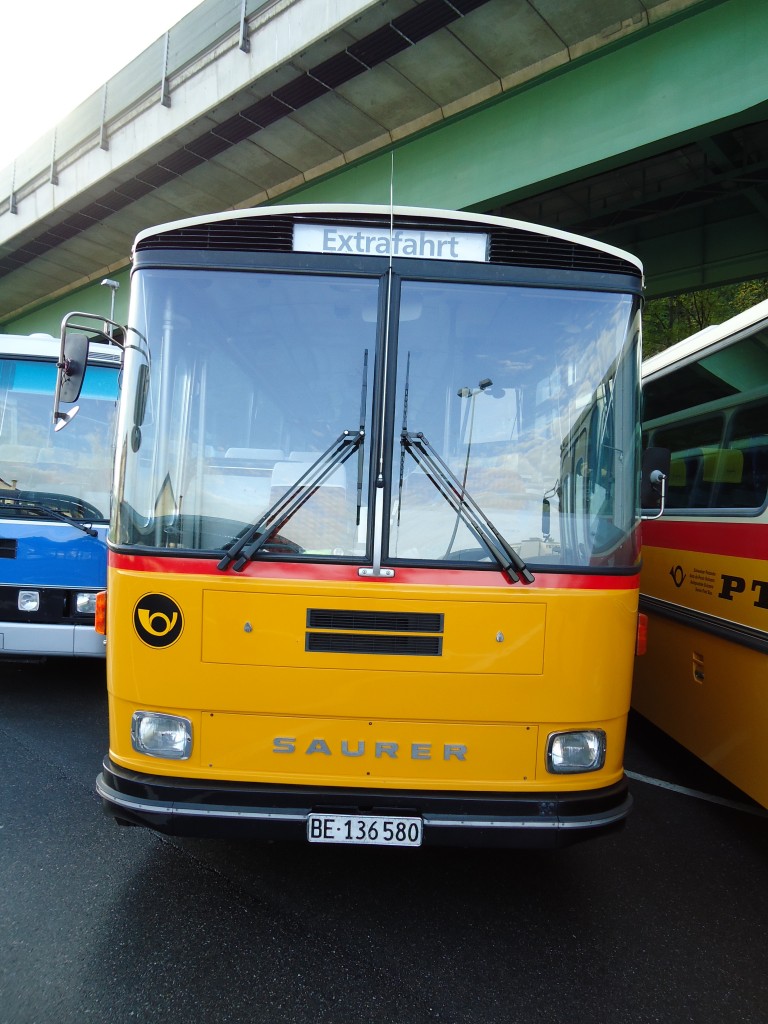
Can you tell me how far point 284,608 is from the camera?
312 cm

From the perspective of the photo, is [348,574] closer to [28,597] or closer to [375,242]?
[375,242]

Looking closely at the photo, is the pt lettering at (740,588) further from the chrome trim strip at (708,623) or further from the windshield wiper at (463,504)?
the windshield wiper at (463,504)

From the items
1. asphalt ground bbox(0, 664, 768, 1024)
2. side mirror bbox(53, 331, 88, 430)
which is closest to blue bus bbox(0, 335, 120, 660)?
asphalt ground bbox(0, 664, 768, 1024)

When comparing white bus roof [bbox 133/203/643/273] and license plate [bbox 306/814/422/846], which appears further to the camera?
white bus roof [bbox 133/203/643/273]

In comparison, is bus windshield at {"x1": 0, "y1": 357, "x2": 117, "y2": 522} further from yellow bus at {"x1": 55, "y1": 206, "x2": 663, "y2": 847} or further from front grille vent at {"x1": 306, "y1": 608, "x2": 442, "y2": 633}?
front grille vent at {"x1": 306, "y1": 608, "x2": 442, "y2": 633}

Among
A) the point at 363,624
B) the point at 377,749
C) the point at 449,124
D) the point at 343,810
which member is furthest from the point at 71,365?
the point at 449,124

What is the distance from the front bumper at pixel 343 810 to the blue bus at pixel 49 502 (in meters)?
3.29

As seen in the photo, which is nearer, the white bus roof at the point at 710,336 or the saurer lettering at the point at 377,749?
the saurer lettering at the point at 377,749

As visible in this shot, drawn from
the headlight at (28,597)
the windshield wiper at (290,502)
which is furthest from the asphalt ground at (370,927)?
the headlight at (28,597)

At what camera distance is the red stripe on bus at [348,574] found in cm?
313

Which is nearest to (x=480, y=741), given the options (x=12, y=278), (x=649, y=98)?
(x=649, y=98)

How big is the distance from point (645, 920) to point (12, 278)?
2067cm

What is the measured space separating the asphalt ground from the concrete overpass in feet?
23.0

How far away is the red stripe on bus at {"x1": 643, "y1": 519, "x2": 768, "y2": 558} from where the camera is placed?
13.3 feet
